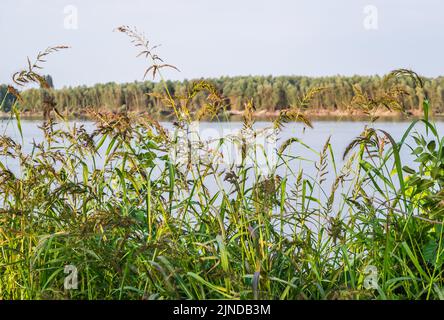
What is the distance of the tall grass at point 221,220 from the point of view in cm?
215

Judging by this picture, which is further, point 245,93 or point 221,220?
point 245,93

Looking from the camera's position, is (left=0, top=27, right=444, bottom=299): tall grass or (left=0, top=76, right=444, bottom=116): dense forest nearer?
(left=0, top=27, right=444, bottom=299): tall grass

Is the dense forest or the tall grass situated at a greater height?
the dense forest

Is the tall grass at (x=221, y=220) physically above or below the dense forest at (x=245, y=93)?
below

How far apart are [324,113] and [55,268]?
2154 millimetres

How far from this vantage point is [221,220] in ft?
6.89

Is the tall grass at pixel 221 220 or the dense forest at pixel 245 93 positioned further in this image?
the dense forest at pixel 245 93

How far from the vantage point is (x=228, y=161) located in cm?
254

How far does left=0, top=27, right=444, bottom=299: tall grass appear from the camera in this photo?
2154 millimetres
